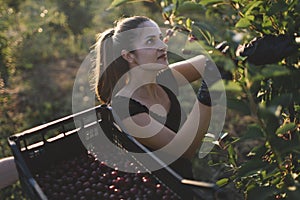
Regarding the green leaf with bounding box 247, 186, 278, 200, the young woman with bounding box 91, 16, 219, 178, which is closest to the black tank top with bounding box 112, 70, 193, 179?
the young woman with bounding box 91, 16, 219, 178

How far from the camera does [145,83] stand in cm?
192

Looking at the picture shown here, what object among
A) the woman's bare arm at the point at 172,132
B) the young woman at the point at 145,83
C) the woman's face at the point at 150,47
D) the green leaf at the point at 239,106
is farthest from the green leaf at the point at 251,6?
the woman's face at the point at 150,47

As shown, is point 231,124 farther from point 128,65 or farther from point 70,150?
point 70,150

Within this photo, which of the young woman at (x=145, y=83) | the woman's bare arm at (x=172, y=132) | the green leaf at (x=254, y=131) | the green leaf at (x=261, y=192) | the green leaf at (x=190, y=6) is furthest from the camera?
the young woman at (x=145, y=83)

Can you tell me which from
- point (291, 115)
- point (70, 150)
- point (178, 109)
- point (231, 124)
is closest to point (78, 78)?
point (231, 124)

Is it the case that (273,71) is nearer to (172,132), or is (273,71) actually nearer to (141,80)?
(172,132)

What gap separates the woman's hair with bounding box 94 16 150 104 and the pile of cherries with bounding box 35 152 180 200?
0.60 m

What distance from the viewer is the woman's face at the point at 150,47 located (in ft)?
5.75

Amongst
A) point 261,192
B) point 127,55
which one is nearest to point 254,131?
point 261,192

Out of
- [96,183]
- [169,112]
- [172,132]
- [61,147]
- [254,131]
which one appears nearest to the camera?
[254,131]

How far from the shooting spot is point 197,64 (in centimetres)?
201

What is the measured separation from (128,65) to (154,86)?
0.16 metres

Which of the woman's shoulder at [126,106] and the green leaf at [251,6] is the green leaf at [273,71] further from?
the woman's shoulder at [126,106]

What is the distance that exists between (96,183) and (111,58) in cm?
76
